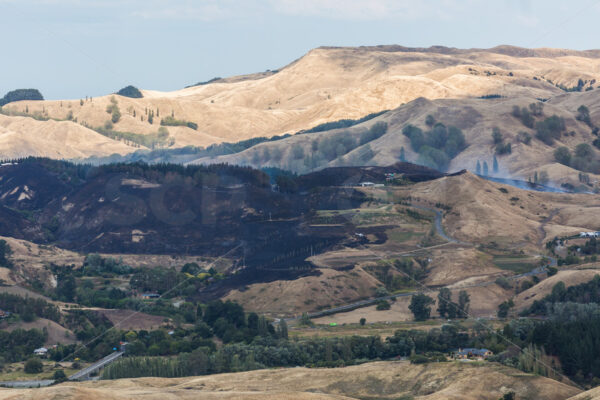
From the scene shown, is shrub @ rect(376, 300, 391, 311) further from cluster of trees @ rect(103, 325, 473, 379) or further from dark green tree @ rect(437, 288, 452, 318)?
cluster of trees @ rect(103, 325, 473, 379)

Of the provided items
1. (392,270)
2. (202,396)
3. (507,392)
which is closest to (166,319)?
(392,270)

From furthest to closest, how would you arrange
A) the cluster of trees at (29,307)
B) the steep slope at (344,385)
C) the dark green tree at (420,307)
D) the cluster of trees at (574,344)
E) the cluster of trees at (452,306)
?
the cluster of trees at (29,307), the cluster of trees at (452,306), the dark green tree at (420,307), the cluster of trees at (574,344), the steep slope at (344,385)

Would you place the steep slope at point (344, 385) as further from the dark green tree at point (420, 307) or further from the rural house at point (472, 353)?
the dark green tree at point (420, 307)

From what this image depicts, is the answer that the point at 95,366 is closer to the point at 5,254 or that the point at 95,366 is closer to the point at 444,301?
the point at 444,301

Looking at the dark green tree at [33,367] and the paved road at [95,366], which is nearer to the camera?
the paved road at [95,366]

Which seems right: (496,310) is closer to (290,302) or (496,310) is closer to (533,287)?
(533,287)

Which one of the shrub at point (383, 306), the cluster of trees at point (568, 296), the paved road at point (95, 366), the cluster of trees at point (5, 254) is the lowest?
the paved road at point (95, 366)

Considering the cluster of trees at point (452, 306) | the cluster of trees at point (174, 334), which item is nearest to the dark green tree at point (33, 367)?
the cluster of trees at point (174, 334)
